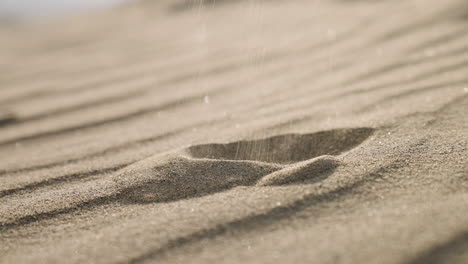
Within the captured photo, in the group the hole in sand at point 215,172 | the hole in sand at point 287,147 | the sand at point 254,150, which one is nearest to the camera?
the sand at point 254,150

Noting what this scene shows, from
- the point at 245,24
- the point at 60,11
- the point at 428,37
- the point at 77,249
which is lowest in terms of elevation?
the point at 77,249

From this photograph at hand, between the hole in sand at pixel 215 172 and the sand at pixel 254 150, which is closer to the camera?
the sand at pixel 254 150

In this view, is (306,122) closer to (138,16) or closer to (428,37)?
(428,37)

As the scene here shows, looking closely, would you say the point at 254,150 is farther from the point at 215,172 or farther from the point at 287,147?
the point at 215,172

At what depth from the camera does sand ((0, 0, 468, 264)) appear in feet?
2.91

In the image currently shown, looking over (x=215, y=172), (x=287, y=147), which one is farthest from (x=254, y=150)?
(x=215, y=172)

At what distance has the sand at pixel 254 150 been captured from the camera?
2.91ft

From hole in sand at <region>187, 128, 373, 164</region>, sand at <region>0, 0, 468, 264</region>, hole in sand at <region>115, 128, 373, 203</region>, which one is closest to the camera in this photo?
sand at <region>0, 0, 468, 264</region>

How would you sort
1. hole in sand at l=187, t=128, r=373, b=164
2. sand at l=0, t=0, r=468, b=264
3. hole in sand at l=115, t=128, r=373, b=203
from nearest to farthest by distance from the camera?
sand at l=0, t=0, r=468, b=264
hole in sand at l=115, t=128, r=373, b=203
hole in sand at l=187, t=128, r=373, b=164

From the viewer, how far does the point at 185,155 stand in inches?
50.8

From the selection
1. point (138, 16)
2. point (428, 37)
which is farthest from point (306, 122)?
point (138, 16)

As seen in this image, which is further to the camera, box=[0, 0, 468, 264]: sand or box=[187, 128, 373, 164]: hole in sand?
box=[187, 128, 373, 164]: hole in sand

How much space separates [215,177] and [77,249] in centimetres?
40

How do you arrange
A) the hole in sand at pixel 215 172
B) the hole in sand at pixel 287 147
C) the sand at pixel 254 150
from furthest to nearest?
the hole in sand at pixel 287 147 → the hole in sand at pixel 215 172 → the sand at pixel 254 150
